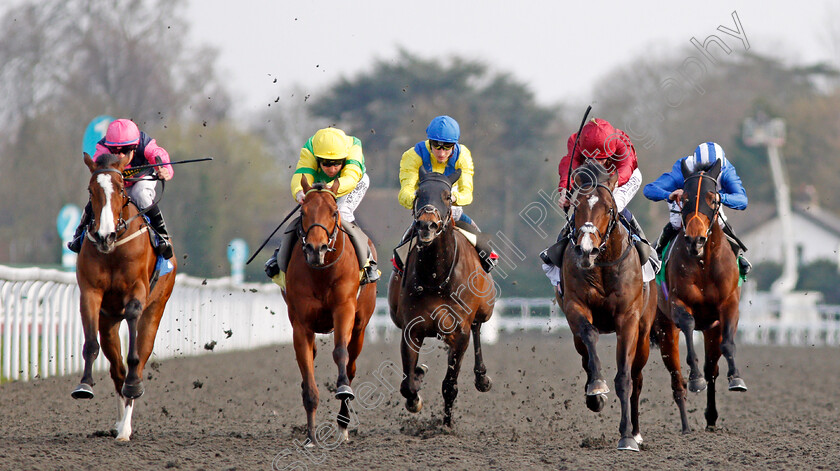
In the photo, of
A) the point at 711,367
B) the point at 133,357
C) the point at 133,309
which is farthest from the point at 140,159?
the point at 711,367

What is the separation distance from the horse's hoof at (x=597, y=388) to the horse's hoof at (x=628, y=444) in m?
0.39

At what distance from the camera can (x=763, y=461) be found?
6.41 m

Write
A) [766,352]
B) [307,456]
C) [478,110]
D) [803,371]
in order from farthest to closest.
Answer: [478,110], [766,352], [803,371], [307,456]

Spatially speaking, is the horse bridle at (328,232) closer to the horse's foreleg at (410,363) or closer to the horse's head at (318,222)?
the horse's head at (318,222)

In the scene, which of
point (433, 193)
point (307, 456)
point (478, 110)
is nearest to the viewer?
point (307, 456)

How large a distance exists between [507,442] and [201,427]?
8.27 ft

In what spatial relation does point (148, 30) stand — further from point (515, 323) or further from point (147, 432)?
point (147, 432)

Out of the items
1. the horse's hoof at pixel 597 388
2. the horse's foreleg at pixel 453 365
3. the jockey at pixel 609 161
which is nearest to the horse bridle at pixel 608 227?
the jockey at pixel 609 161

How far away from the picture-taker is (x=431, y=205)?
700 cm

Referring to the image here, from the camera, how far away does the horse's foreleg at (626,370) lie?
6.78 metres

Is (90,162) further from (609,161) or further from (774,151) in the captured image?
(774,151)

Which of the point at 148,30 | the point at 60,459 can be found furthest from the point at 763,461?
the point at 148,30

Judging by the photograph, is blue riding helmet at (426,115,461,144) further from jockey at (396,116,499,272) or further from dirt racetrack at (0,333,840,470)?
dirt racetrack at (0,333,840,470)

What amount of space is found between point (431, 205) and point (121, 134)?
2.29 meters
